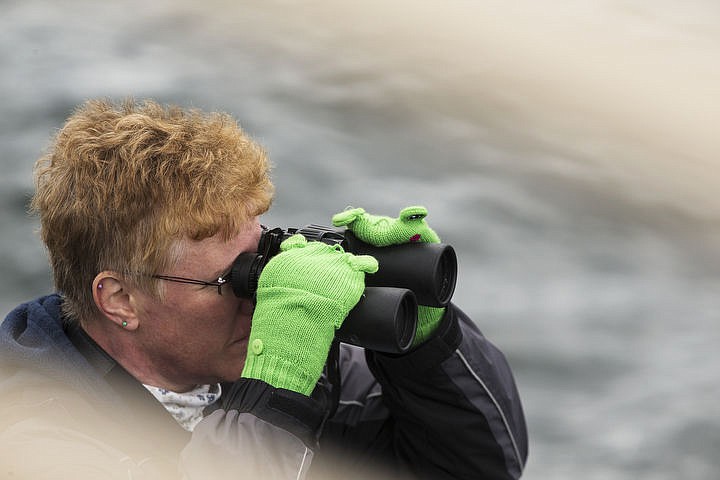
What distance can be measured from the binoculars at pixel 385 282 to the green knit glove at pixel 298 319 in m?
0.04

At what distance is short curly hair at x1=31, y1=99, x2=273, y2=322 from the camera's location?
1.43 meters

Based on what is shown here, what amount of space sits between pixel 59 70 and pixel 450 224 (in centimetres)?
136

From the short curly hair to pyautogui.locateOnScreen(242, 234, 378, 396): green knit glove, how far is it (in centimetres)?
23

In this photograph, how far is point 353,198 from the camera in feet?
8.70

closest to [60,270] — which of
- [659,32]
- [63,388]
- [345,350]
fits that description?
[63,388]

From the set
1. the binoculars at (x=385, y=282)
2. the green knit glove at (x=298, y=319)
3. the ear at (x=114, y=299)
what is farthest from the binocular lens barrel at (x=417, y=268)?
the ear at (x=114, y=299)

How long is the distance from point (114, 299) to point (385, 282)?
444 mm

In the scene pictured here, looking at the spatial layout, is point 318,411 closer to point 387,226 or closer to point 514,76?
point 387,226

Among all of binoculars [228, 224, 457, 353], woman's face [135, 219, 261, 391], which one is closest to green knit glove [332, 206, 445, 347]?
binoculars [228, 224, 457, 353]

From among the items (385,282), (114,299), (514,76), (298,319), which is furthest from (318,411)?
(514,76)

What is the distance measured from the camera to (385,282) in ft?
4.82

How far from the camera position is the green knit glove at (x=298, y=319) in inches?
48.6

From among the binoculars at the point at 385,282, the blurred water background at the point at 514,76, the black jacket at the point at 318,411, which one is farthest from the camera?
the binoculars at the point at 385,282

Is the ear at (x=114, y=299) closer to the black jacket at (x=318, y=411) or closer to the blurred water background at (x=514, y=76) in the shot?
the black jacket at (x=318, y=411)
